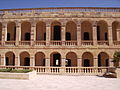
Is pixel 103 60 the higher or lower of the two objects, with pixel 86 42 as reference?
lower

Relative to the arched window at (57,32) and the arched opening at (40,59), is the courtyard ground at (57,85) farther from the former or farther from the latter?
the arched window at (57,32)

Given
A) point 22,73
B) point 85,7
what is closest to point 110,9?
point 85,7

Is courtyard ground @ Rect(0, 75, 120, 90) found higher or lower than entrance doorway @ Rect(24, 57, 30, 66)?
lower

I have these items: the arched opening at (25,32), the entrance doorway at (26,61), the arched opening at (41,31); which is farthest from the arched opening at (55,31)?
the entrance doorway at (26,61)

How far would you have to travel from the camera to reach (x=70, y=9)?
720 inches

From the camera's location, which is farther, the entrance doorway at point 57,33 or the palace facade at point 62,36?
the entrance doorway at point 57,33

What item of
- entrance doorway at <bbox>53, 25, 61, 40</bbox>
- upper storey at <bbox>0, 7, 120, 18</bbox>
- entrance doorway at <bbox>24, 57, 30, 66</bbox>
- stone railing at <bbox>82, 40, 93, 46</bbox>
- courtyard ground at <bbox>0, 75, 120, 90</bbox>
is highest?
upper storey at <bbox>0, 7, 120, 18</bbox>

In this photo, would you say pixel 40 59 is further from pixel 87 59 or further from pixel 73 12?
pixel 73 12

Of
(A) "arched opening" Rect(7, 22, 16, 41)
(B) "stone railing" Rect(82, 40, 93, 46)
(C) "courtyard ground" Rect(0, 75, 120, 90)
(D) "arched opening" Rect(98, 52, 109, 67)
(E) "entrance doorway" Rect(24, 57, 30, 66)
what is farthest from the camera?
(A) "arched opening" Rect(7, 22, 16, 41)

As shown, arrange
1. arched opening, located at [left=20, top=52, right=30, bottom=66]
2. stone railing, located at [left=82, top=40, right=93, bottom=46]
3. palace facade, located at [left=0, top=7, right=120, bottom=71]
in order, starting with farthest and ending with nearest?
arched opening, located at [left=20, top=52, right=30, bottom=66] < stone railing, located at [left=82, top=40, right=93, bottom=46] < palace facade, located at [left=0, top=7, right=120, bottom=71]

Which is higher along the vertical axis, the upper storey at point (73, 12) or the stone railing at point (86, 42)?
the upper storey at point (73, 12)

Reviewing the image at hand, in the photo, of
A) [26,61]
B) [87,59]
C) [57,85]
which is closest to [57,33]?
[87,59]

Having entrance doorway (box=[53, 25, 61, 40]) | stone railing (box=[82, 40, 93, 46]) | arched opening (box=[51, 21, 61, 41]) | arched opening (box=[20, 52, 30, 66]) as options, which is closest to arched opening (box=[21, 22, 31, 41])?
arched opening (box=[20, 52, 30, 66])

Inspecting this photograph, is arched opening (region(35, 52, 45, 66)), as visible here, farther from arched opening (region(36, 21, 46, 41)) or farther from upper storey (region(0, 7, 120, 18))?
upper storey (region(0, 7, 120, 18))
